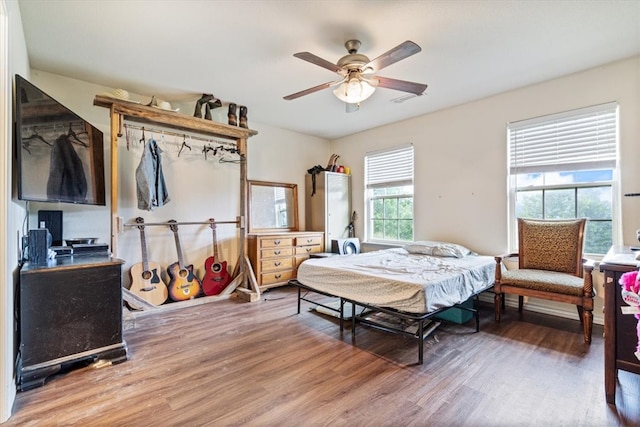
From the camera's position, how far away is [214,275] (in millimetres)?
3963

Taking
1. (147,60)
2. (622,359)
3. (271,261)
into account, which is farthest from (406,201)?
(147,60)

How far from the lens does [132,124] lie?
11.7 feet

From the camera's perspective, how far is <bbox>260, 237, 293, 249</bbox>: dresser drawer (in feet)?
13.8

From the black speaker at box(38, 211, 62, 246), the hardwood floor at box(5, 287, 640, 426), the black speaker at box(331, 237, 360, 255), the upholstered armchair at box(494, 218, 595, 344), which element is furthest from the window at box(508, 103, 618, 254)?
the black speaker at box(38, 211, 62, 246)

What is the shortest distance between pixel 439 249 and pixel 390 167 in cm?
174

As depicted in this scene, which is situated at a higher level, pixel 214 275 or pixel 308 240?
pixel 308 240

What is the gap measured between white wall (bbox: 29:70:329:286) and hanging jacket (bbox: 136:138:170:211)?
372 millimetres

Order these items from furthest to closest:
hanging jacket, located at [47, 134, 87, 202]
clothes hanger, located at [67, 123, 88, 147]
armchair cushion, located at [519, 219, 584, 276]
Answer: armchair cushion, located at [519, 219, 584, 276], clothes hanger, located at [67, 123, 88, 147], hanging jacket, located at [47, 134, 87, 202]

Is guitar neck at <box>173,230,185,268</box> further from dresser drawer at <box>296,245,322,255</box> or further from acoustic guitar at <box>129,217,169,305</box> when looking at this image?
dresser drawer at <box>296,245,322,255</box>

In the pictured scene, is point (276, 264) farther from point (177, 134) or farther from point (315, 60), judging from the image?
point (315, 60)

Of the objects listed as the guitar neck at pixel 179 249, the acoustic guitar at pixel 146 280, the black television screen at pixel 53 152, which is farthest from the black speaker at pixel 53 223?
the guitar neck at pixel 179 249

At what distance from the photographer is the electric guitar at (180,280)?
3602 millimetres

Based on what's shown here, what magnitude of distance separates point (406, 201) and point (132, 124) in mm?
3865

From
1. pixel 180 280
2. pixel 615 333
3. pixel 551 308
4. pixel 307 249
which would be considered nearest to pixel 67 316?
pixel 180 280
